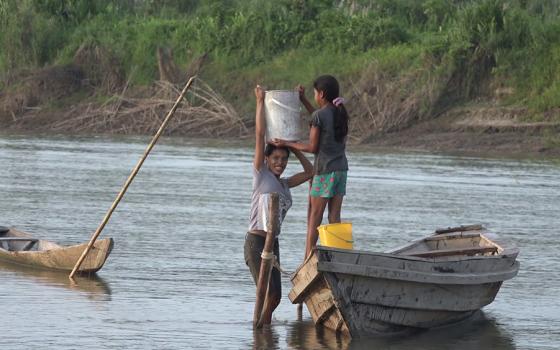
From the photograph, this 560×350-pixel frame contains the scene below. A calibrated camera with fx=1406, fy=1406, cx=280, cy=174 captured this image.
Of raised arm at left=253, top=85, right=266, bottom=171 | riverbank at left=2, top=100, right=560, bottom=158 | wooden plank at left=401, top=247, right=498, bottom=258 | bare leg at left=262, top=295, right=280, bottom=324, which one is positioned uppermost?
raised arm at left=253, top=85, right=266, bottom=171

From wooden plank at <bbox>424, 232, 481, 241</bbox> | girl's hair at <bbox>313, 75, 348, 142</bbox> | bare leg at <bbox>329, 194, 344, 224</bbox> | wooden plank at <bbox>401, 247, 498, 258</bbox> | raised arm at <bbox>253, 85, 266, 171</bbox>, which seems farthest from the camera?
wooden plank at <bbox>424, 232, 481, 241</bbox>

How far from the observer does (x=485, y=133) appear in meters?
32.1

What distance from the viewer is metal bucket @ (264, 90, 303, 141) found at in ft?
35.6

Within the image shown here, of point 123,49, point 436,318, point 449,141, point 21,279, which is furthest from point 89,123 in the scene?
point 436,318

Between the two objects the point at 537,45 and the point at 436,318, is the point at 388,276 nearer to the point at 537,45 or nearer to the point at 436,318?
the point at 436,318

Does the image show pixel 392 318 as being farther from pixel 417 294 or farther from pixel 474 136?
pixel 474 136

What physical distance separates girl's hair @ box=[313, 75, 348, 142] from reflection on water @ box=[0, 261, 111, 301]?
2.85 metres

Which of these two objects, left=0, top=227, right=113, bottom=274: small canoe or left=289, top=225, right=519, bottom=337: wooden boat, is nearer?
left=289, top=225, right=519, bottom=337: wooden boat

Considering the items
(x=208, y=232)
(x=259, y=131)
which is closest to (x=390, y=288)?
(x=259, y=131)

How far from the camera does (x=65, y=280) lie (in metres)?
13.6

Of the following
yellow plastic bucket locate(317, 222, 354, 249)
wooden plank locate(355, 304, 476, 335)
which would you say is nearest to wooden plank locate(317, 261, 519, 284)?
wooden plank locate(355, 304, 476, 335)

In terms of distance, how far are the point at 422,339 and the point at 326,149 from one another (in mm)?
1705

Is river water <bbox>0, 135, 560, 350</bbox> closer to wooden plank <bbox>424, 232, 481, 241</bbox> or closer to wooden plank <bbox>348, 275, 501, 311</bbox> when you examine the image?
wooden plank <bbox>348, 275, 501, 311</bbox>

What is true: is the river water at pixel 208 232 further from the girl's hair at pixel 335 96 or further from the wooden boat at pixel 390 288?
the girl's hair at pixel 335 96
